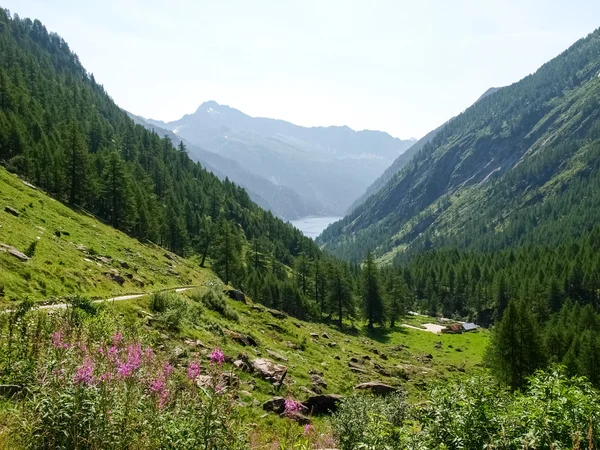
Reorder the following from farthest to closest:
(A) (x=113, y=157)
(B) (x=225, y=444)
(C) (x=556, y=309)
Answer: (C) (x=556, y=309) < (A) (x=113, y=157) < (B) (x=225, y=444)

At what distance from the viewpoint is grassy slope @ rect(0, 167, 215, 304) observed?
2480 centimetres

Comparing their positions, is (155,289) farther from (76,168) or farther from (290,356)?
(76,168)

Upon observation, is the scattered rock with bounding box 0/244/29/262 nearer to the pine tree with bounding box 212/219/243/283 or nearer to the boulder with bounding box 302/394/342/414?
the boulder with bounding box 302/394/342/414

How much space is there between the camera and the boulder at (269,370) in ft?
72.4

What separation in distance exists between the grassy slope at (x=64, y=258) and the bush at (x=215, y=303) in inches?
242

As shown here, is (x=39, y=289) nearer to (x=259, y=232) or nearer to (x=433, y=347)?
(x=433, y=347)

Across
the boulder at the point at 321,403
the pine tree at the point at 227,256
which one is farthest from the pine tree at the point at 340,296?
the boulder at the point at 321,403

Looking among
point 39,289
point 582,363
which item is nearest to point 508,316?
point 582,363

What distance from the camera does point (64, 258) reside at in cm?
3316

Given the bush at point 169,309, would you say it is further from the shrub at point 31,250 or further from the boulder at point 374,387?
the boulder at point 374,387

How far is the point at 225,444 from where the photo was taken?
268 inches

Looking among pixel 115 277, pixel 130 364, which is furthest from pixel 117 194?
pixel 130 364

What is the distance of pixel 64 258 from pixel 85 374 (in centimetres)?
3128

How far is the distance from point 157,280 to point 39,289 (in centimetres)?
2267
